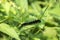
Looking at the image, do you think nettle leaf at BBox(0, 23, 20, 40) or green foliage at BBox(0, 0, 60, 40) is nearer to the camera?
nettle leaf at BBox(0, 23, 20, 40)

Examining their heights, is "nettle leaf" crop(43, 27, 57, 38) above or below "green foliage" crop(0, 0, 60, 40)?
below

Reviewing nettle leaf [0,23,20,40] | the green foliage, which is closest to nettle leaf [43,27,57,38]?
the green foliage

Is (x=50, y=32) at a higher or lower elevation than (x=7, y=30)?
lower

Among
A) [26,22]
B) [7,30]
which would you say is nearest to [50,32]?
[26,22]

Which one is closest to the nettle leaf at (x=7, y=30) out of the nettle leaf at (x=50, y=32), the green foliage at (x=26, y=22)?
the green foliage at (x=26, y=22)

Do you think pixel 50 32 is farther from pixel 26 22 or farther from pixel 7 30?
pixel 7 30

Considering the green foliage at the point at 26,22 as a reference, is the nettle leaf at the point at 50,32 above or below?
below

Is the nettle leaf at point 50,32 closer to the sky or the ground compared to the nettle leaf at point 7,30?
closer to the ground

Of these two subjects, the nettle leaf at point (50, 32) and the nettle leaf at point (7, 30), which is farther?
the nettle leaf at point (50, 32)

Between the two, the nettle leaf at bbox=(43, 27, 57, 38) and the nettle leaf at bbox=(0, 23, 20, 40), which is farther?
the nettle leaf at bbox=(43, 27, 57, 38)

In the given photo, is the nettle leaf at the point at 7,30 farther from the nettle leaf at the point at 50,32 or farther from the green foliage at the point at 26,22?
the nettle leaf at the point at 50,32

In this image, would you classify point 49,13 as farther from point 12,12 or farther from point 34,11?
point 12,12

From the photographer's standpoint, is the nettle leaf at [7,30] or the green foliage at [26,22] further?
the green foliage at [26,22]

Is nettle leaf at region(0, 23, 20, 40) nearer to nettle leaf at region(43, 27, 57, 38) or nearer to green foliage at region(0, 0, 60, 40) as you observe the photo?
green foliage at region(0, 0, 60, 40)
